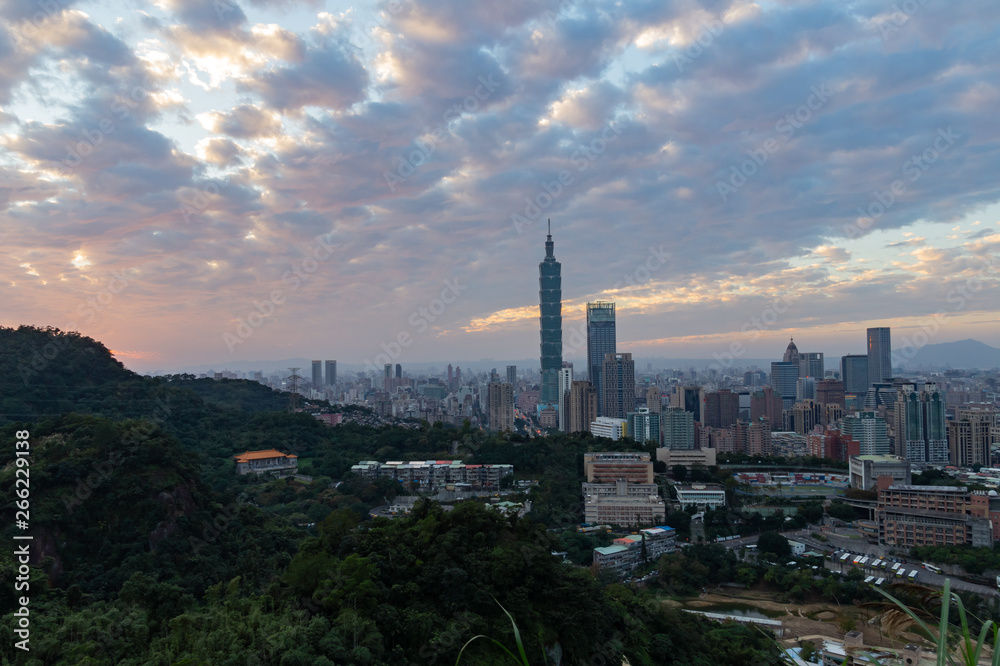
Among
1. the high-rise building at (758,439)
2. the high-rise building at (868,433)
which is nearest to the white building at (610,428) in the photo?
the high-rise building at (758,439)

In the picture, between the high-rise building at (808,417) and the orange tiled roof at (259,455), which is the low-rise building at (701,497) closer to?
the orange tiled roof at (259,455)

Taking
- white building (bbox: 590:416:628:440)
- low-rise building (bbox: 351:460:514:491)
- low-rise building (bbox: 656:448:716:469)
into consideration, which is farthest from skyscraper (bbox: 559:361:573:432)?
low-rise building (bbox: 351:460:514:491)

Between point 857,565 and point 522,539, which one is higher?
point 522,539

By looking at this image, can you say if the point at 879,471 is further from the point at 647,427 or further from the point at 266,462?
the point at 266,462

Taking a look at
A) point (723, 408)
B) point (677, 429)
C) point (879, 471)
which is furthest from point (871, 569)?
point (723, 408)

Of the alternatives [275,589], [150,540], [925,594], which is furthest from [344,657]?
[150,540]

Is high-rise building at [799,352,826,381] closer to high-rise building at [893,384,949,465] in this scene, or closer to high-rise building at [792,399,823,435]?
high-rise building at [792,399,823,435]

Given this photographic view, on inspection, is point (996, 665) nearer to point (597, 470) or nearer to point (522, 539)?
point (522, 539)
